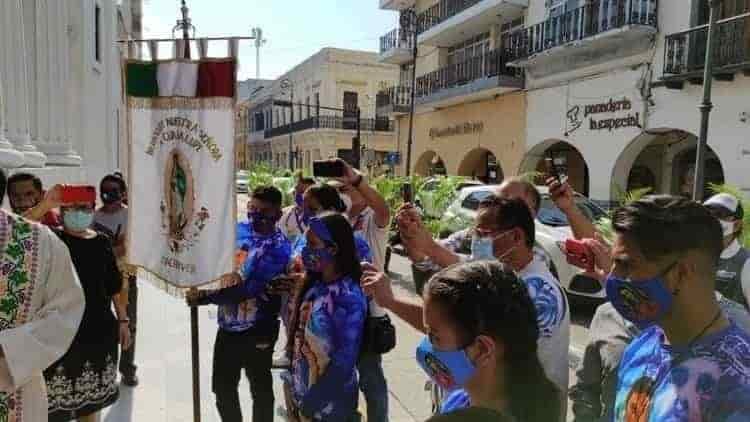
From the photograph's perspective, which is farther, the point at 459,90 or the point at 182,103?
the point at 459,90

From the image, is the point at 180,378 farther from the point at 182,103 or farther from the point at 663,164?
the point at 663,164

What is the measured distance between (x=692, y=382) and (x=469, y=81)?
61.6 ft

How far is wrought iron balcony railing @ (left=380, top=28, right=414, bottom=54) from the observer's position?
934 inches

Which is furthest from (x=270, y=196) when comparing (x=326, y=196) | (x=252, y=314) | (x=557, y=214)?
(x=557, y=214)

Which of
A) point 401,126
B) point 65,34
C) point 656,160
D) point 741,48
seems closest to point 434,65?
point 401,126

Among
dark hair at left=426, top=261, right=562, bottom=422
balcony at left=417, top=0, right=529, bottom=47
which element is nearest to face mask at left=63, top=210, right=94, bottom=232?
dark hair at left=426, top=261, right=562, bottom=422

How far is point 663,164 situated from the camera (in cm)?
1535

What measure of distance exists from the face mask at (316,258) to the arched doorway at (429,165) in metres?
21.7

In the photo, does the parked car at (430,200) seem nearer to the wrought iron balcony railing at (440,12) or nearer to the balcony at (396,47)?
the wrought iron balcony railing at (440,12)

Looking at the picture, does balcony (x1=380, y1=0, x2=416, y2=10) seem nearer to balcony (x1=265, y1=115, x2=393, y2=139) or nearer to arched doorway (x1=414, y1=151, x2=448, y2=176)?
arched doorway (x1=414, y1=151, x2=448, y2=176)

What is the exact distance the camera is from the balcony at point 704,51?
10.7 metres

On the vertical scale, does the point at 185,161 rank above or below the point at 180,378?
above

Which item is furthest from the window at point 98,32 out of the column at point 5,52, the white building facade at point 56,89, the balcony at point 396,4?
the balcony at point 396,4

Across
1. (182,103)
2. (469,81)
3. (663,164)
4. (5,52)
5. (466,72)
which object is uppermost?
(466,72)
